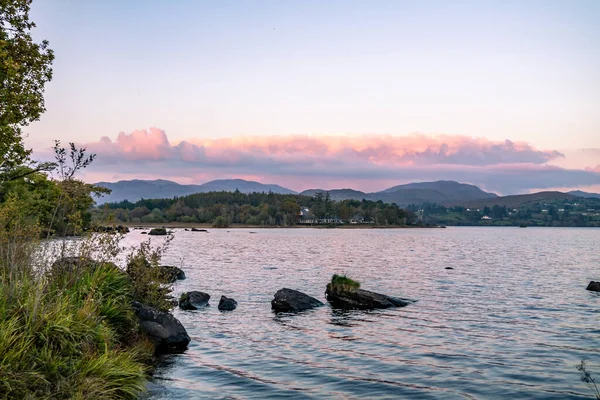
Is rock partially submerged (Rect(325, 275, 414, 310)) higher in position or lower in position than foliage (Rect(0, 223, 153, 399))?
lower

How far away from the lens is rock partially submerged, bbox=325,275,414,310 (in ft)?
106

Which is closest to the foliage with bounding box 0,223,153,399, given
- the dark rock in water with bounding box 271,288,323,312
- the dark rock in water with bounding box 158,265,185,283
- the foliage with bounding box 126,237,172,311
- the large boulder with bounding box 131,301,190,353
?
the large boulder with bounding box 131,301,190,353

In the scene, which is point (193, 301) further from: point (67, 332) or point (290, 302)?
Answer: point (67, 332)

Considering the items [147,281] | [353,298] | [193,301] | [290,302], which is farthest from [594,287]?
[147,281]

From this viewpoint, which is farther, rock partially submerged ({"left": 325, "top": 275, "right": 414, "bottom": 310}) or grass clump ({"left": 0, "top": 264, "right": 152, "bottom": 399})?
rock partially submerged ({"left": 325, "top": 275, "right": 414, "bottom": 310})

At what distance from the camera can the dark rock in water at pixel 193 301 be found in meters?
31.3

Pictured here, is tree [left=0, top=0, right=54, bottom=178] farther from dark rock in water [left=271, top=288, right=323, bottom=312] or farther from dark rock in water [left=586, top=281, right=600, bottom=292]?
dark rock in water [left=586, top=281, right=600, bottom=292]

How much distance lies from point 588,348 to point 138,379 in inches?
715

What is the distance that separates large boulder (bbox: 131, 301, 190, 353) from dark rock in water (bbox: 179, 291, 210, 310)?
1060 cm

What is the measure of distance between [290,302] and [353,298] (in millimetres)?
4230

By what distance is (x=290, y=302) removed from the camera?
31.3 metres

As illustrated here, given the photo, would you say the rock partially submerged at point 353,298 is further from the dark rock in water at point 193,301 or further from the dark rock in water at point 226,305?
the dark rock in water at point 193,301

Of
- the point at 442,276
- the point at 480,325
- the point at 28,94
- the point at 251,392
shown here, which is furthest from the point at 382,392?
the point at 442,276

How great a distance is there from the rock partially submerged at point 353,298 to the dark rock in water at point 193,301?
8303 millimetres
